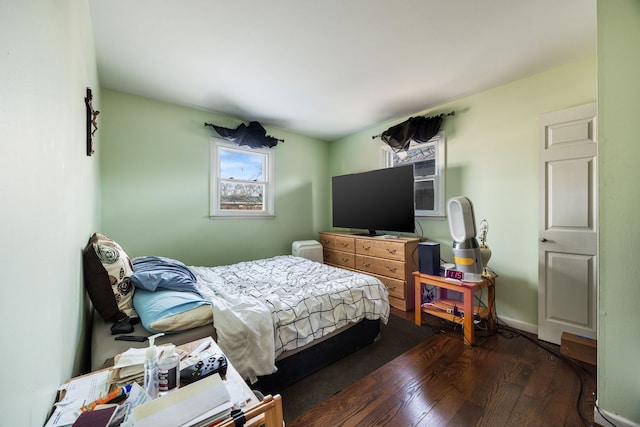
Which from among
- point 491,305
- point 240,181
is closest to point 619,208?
point 491,305

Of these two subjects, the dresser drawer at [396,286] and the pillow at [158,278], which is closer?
the pillow at [158,278]

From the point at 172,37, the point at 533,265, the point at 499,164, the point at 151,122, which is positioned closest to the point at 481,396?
the point at 533,265

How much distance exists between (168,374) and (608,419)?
7.25 feet

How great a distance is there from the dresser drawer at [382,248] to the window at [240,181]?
151 centimetres

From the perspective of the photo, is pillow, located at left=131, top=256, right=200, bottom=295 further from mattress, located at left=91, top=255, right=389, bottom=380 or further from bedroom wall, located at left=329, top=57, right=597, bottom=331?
bedroom wall, located at left=329, top=57, right=597, bottom=331

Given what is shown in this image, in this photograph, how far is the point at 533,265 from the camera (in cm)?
238

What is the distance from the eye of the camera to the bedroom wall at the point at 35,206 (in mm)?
487

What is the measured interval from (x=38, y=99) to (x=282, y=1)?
1482mm

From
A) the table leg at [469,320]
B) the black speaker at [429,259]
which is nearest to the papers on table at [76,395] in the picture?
the table leg at [469,320]

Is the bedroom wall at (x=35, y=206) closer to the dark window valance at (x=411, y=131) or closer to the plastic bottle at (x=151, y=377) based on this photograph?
the plastic bottle at (x=151, y=377)

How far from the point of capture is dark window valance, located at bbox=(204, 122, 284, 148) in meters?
3.28

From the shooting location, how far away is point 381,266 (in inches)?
123

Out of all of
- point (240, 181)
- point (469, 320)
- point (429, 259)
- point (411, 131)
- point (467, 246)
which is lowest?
point (469, 320)

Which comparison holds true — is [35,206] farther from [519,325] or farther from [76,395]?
[519,325]
